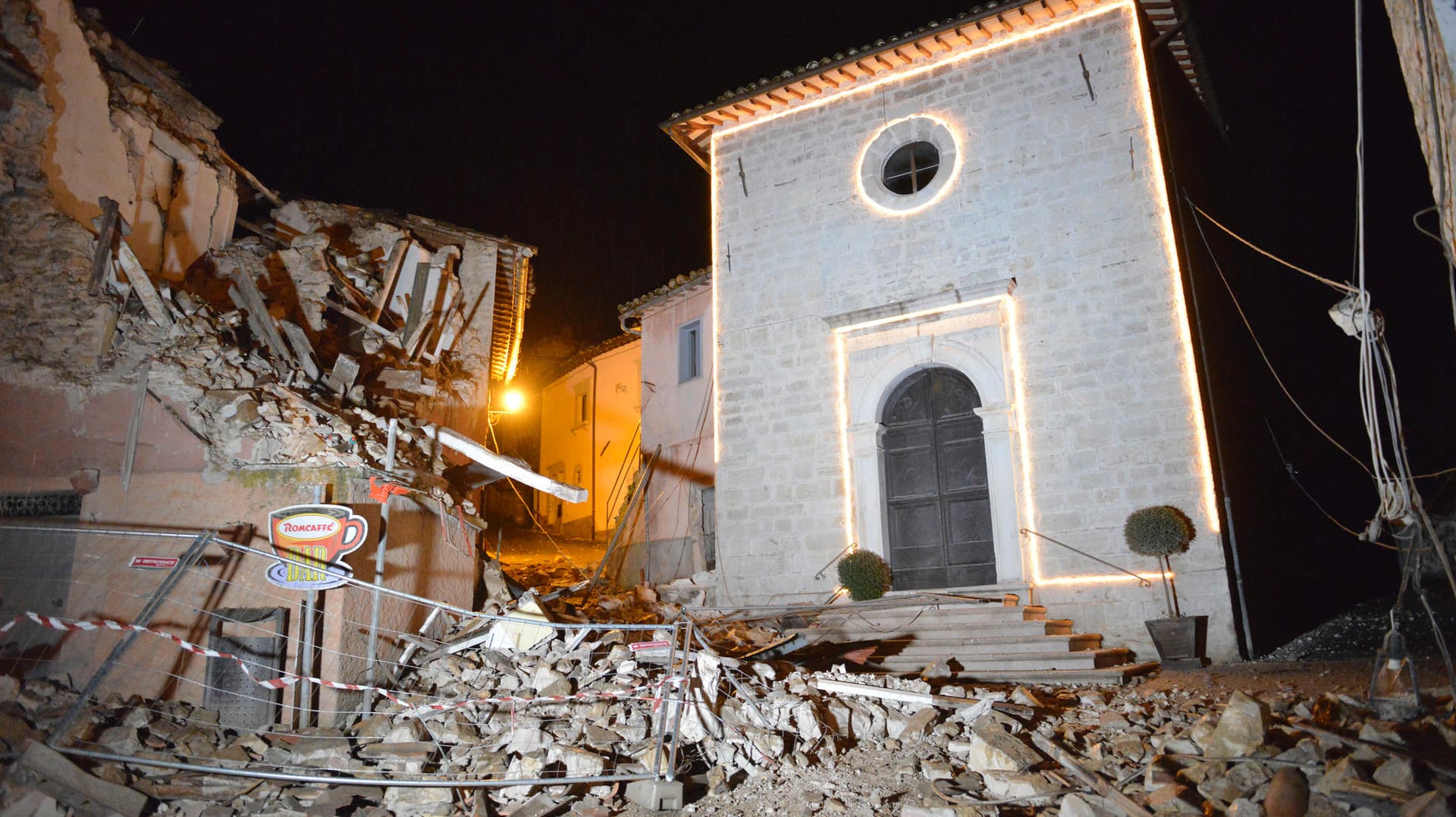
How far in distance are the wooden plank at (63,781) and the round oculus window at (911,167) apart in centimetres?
1054

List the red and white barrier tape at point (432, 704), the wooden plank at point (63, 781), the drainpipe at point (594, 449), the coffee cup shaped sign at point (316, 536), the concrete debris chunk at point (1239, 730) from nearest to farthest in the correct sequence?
the concrete debris chunk at point (1239, 730), the wooden plank at point (63, 781), the red and white barrier tape at point (432, 704), the coffee cup shaped sign at point (316, 536), the drainpipe at point (594, 449)

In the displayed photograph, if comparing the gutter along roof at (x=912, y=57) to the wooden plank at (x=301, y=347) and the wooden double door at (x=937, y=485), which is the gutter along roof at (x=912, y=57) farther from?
the wooden plank at (x=301, y=347)

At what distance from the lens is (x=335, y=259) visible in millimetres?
11547

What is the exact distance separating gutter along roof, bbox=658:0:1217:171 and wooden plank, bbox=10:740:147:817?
1066 cm

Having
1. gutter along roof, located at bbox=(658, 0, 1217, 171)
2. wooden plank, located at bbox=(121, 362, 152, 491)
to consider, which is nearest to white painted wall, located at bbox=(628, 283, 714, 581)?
gutter along roof, located at bbox=(658, 0, 1217, 171)

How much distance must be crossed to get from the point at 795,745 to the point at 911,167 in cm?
829

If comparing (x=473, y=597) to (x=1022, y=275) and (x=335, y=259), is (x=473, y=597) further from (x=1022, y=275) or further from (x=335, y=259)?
(x=1022, y=275)

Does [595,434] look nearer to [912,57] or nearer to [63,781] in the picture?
[912,57]

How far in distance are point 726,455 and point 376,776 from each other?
6576 mm

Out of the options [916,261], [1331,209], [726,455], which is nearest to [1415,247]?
[1331,209]

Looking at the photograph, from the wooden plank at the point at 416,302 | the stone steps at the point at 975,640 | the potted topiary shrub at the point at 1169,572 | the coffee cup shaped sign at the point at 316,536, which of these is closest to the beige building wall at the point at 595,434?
the wooden plank at the point at 416,302

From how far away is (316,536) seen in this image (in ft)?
26.0

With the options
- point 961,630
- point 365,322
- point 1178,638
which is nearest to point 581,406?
point 365,322

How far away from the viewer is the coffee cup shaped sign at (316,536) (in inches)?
309
